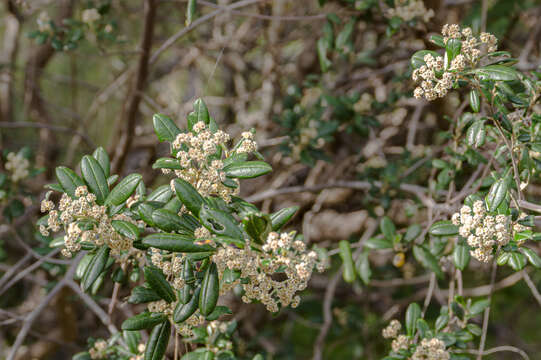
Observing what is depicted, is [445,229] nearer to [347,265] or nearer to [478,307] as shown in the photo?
[478,307]

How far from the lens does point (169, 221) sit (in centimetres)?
88

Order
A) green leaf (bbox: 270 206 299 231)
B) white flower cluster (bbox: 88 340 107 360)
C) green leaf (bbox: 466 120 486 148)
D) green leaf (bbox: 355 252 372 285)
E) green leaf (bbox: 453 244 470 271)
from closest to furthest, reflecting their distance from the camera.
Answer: green leaf (bbox: 270 206 299 231) → green leaf (bbox: 466 120 486 148) → green leaf (bbox: 453 244 470 271) → white flower cluster (bbox: 88 340 107 360) → green leaf (bbox: 355 252 372 285)

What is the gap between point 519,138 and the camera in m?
1.14

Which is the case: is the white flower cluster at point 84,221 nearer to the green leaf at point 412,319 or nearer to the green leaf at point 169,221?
the green leaf at point 169,221

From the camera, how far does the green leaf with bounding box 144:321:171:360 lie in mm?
1006

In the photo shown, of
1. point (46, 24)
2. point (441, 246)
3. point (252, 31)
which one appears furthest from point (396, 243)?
point (252, 31)

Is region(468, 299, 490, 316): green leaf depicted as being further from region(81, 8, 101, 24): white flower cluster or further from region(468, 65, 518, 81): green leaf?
region(81, 8, 101, 24): white flower cluster

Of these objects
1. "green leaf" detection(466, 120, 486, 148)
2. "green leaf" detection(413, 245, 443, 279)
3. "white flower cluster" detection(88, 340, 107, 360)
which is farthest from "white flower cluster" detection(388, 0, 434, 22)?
"white flower cluster" detection(88, 340, 107, 360)

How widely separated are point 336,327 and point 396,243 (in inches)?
44.2

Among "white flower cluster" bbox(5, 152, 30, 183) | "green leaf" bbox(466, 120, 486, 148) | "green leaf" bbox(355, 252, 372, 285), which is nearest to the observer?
"green leaf" bbox(466, 120, 486, 148)

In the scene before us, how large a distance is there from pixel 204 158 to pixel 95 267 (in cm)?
33

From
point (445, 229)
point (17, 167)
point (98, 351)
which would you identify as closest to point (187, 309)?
point (98, 351)

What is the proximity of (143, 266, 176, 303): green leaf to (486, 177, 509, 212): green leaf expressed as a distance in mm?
697

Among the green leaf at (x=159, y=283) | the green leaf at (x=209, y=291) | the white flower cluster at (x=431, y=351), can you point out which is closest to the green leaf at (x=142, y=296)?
the green leaf at (x=159, y=283)
